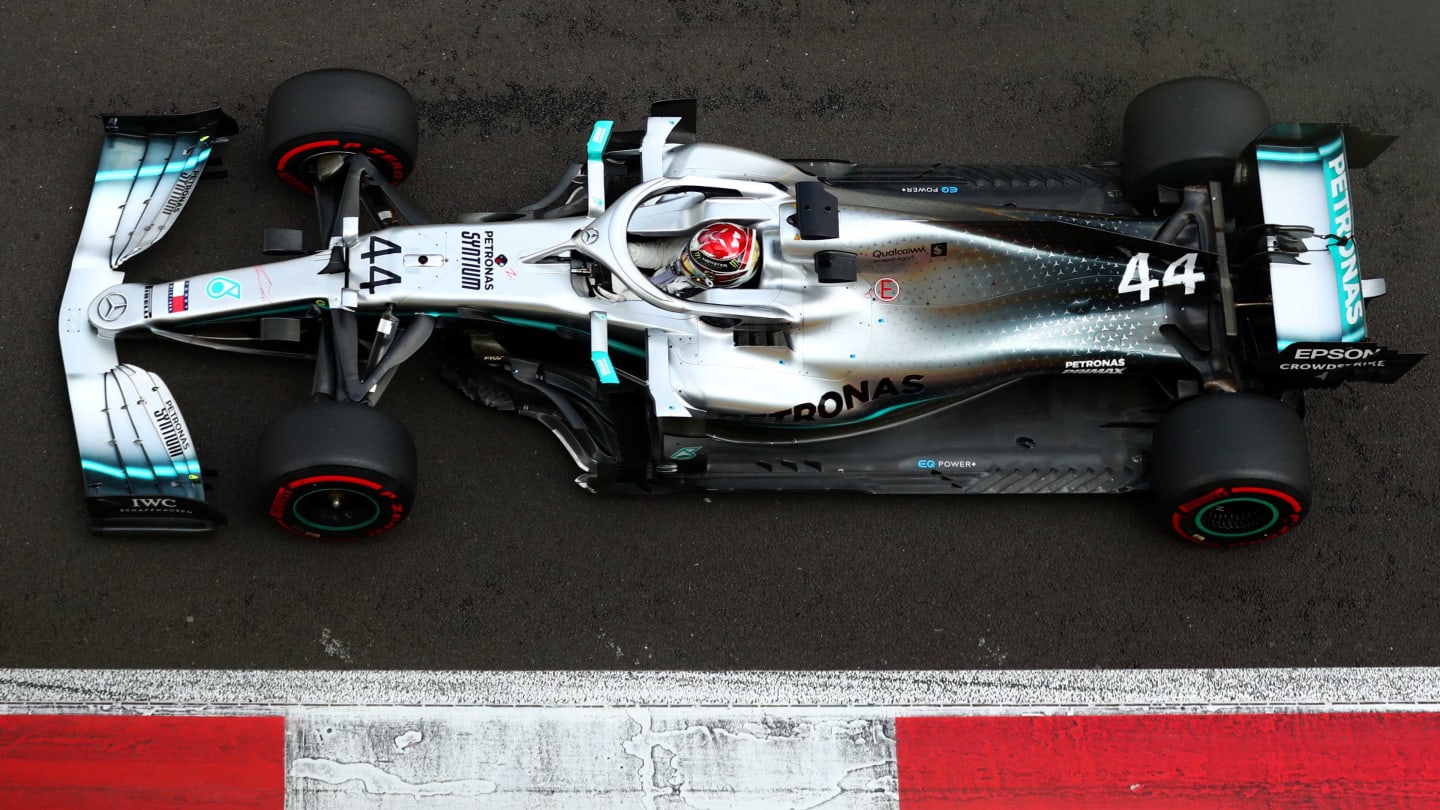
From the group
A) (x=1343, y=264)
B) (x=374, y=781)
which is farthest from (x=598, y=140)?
(x=1343, y=264)

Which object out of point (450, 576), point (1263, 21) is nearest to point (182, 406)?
point (450, 576)

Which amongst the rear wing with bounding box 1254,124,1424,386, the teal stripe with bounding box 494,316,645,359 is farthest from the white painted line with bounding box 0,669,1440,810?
the rear wing with bounding box 1254,124,1424,386

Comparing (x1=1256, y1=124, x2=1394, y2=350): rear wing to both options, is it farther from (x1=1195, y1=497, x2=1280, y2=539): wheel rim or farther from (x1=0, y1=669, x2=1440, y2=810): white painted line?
(x1=0, y1=669, x2=1440, y2=810): white painted line

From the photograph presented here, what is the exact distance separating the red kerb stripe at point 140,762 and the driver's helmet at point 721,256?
264 centimetres

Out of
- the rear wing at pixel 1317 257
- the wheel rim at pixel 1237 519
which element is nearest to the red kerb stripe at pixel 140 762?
the wheel rim at pixel 1237 519

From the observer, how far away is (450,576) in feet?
19.6

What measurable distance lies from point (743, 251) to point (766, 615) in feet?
5.43

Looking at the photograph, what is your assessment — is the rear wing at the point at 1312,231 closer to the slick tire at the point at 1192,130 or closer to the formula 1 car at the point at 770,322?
the formula 1 car at the point at 770,322

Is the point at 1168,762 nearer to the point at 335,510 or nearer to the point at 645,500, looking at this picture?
the point at 645,500

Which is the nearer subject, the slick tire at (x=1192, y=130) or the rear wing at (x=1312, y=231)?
the rear wing at (x=1312, y=231)

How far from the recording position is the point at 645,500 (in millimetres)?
6086

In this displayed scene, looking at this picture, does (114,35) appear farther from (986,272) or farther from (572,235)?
(986,272)

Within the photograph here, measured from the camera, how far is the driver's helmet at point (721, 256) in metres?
5.43

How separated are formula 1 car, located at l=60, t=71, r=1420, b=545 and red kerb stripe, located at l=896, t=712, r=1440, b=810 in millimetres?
897
